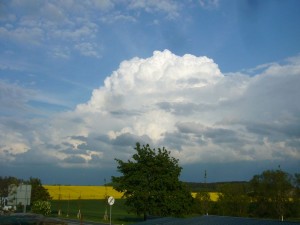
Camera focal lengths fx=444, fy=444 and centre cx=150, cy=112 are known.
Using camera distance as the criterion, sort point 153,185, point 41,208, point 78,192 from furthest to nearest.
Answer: point 78,192
point 41,208
point 153,185

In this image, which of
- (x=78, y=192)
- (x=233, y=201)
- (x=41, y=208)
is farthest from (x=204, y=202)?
(x=78, y=192)

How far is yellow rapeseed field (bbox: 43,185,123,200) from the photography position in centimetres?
12550

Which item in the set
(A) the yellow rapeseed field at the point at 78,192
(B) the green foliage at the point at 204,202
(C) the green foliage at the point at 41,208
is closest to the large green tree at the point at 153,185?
(C) the green foliage at the point at 41,208

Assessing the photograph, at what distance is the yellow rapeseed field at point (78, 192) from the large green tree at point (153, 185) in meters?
89.4

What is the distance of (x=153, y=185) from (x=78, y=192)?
9926 centimetres

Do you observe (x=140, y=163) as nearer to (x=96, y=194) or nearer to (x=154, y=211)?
(x=154, y=211)

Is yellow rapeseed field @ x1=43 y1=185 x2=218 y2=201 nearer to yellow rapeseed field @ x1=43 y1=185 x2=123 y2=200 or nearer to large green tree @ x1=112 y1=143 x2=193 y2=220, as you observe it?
yellow rapeseed field @ x1=43 y1=185 x2=123 y2=200

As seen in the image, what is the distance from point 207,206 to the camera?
89688 millimetres

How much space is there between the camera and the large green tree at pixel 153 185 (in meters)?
36.8

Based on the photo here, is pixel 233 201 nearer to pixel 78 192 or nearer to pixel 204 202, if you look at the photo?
pixel 204 202

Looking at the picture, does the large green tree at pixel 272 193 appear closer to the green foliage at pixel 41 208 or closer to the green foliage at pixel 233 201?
the green foliage at pixel 233 201

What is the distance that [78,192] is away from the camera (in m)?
132

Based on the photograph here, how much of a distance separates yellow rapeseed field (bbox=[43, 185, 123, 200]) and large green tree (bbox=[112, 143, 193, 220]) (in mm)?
89429

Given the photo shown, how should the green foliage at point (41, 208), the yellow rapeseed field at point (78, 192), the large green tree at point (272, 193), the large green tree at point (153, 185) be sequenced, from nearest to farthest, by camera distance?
the large green tree at point (153, 185), the green foliage at point (41, 208), the large green tree at point (272, 193), the yellow rapeseed field at point (78, 192)
